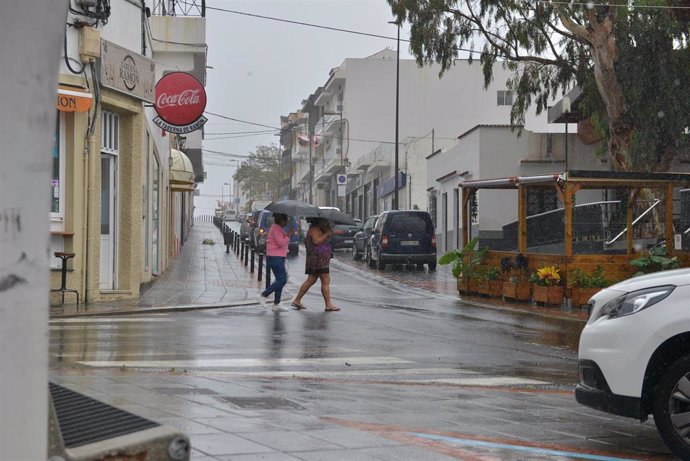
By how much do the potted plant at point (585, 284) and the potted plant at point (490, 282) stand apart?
2632mm

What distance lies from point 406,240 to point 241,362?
2289cm

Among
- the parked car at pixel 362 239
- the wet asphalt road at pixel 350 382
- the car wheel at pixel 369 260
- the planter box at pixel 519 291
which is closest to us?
the wet asphalt road at pixel 350 382

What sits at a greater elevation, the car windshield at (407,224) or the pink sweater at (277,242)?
the car windshield at (407,224)

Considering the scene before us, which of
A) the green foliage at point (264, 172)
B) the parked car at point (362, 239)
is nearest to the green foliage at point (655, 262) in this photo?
the parked car at point (362, 239)

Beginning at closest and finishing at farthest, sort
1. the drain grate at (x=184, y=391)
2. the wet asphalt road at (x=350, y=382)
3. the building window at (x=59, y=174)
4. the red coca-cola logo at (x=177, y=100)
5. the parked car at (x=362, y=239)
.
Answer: the wet asphalt road at (x=350, y=382)
the drain grate at (x=184, y=391)
the building window at (x=59, y=174)
the red coca-cola logo at (x=177, y=100)
the parked car at (x=362, y=239)

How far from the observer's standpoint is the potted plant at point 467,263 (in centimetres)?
2314

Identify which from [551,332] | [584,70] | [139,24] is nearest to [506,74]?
[584,70]

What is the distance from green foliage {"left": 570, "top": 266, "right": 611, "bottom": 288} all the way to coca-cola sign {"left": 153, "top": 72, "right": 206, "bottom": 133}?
27.8 ft

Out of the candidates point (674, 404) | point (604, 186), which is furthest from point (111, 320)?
point (674, 404)

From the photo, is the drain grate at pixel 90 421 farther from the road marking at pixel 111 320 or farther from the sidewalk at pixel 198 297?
the sidewalk at pixel 198 297

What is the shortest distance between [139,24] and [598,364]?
52.2 ft

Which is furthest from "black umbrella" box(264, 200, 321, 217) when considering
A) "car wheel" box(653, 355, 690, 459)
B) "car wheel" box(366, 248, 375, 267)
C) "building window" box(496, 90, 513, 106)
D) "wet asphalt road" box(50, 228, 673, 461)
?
"building window" box(496, 90, 513, 106)

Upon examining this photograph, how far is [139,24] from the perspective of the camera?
2086 cm

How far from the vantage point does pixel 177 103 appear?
73.5 ft
